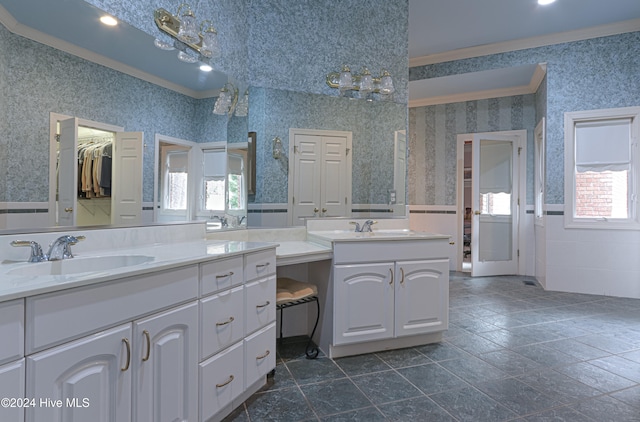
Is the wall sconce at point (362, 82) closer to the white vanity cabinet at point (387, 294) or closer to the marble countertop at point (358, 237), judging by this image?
the marble countertop at point (358, 237)

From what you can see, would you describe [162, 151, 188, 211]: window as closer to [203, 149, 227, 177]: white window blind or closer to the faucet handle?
[203, 149, 227, 177]: white window blind

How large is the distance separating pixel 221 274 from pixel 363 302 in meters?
1.09

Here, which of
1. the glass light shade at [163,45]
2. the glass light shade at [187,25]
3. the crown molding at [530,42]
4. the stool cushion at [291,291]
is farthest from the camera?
the crown molding at [530,42]

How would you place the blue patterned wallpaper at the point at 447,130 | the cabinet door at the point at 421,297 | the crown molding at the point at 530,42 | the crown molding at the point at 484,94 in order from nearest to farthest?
the cabinet door at the point at 421,297
the crown molding at the point at 530,42
the crown molding at the point at 484,94
the blue patterned wallpaper at the point at 447,130

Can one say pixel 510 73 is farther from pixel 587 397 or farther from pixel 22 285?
pixel 22 285

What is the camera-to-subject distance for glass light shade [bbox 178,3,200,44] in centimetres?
206

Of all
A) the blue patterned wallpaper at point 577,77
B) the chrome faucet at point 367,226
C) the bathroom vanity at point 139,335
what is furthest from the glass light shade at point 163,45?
the blue patterned wallpaper at point 577,77

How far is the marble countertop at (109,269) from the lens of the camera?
91 cm

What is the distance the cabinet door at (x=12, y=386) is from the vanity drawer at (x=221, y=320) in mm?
642

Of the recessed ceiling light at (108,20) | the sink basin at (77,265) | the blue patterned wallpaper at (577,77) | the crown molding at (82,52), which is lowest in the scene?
the sink basin at (77,265)

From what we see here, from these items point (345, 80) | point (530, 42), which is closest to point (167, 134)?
point (345, 80)

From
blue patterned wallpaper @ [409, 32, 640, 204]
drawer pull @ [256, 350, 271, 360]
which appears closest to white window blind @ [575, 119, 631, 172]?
blue patterned wallpaper @ [409, 32, 640, 204]

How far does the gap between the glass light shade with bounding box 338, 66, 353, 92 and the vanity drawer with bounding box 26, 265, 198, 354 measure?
6.79ft

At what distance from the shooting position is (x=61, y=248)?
1.43 metres
